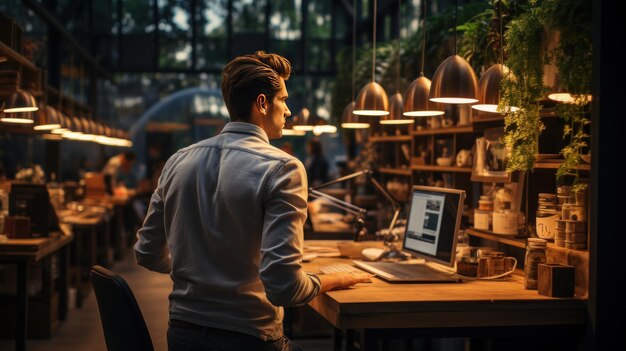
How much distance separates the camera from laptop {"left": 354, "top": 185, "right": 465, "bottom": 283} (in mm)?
3521

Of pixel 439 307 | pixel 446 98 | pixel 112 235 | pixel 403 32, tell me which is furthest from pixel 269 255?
pixel 112 235

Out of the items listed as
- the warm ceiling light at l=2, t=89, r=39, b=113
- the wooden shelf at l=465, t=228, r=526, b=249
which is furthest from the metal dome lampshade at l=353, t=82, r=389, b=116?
the warm ceiling light at l=2, t=89, r=39, b=113

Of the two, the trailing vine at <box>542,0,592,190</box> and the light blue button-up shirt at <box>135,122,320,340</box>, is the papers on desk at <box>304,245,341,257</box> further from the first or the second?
the light blue button-up shirt at <box>135,122,320,340</box>

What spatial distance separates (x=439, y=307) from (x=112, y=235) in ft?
30.4

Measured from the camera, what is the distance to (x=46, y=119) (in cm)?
675

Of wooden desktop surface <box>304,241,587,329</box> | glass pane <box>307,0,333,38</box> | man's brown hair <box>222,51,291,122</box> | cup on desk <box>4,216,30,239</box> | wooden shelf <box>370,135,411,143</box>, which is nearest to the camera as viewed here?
man's brown hair <box>222,51,291,122</box>

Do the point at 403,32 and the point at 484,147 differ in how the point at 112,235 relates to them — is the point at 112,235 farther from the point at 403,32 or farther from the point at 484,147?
the point at 484,147

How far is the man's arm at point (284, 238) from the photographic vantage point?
7.48 ft

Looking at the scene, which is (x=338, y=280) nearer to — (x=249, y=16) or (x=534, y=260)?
(x=534, y=260)

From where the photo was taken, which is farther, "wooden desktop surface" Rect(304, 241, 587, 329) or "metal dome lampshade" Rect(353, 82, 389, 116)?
"metal dome lampshade" Rect(353, 82, 389, 116)

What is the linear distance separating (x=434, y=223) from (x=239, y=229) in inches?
62.3

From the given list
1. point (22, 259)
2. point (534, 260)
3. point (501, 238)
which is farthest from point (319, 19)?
point (534, 260)

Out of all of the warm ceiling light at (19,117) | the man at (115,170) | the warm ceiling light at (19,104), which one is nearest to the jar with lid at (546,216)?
the warm ceiling light at (19,104)

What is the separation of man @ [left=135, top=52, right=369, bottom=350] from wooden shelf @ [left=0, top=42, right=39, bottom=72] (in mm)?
3613
